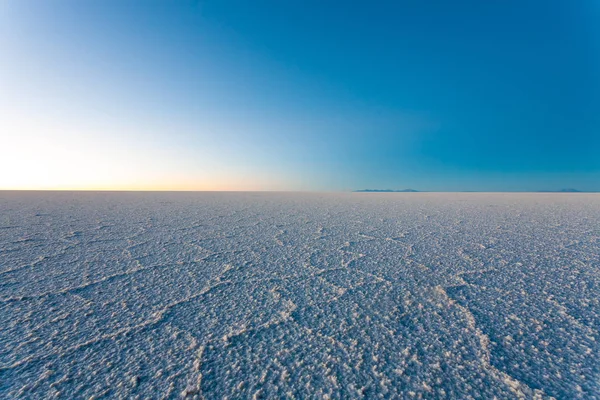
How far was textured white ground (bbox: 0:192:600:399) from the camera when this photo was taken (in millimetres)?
→ 759

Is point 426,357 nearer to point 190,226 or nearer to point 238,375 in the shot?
point 238,375

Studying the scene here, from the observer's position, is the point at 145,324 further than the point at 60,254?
No

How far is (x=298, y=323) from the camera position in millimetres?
1072

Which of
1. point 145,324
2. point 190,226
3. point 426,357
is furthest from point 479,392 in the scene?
point 190,226

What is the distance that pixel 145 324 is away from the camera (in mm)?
1057

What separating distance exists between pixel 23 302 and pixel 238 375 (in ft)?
3.68

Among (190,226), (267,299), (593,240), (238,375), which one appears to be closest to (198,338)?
(238,375)

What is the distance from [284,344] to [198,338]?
296 millimetres

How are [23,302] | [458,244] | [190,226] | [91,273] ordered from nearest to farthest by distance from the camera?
[23,302], [91,273], [458,244], [190,226]

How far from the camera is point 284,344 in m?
0.93

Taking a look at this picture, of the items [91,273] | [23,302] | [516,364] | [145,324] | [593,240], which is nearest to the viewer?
[516,364]

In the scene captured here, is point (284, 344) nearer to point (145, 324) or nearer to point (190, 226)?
point (145, 324)

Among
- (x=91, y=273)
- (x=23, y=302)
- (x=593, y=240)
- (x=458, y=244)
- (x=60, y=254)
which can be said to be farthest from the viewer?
(x=593, y=240)

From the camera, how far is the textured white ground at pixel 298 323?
0.76 m
